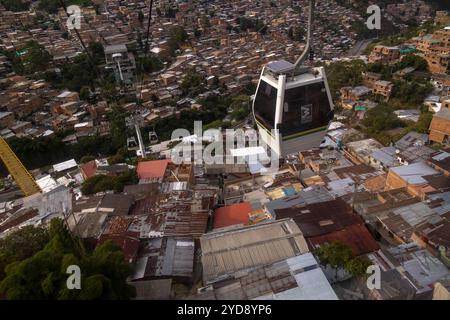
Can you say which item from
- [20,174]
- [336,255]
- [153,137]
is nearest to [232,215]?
[336,255]

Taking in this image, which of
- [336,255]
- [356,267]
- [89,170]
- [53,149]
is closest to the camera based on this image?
[356,267]

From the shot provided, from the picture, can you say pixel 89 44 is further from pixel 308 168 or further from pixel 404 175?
pixel 404 175

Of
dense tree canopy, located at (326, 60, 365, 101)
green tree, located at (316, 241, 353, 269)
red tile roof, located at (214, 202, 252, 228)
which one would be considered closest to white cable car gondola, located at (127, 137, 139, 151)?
red tile roof, located at (214, 202, 252, 228)

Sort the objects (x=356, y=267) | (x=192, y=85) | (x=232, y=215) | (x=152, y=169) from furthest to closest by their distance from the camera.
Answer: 1. (x=192, y=85)
2. (x=152, y=169)
3. (x=232, y=215)
4. (x=356, y=267)

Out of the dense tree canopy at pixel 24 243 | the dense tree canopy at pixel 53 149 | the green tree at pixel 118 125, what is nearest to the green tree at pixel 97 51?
the green tree at pixel 118 125

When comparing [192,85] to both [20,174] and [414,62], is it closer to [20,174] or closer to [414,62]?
[20,174]

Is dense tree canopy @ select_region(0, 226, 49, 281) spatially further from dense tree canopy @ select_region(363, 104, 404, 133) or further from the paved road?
the paved road

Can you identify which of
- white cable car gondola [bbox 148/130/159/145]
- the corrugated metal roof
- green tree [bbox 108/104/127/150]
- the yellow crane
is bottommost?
white cable car gondola [bbox 148/130/159/145]
